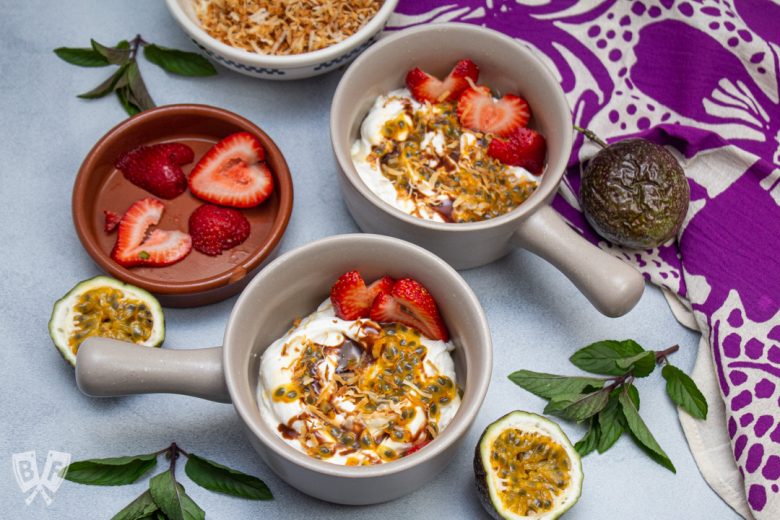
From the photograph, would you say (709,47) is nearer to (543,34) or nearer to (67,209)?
(543,34)

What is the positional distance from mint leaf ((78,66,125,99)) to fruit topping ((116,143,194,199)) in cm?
22

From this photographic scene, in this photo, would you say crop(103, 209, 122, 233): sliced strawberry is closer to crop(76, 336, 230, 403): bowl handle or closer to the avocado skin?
crop(76, 336, 230, 403): bowl handle

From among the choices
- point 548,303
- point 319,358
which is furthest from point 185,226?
point 548,303

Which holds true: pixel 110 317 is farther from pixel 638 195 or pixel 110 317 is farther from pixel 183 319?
pixel 638 195

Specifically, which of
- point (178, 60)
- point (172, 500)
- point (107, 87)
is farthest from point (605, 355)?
point (107, 87)

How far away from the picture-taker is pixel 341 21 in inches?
101

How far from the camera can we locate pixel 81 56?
2633 millimetres

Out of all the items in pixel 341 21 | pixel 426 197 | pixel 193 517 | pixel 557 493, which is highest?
pixel 341 21

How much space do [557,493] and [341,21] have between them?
1.26m

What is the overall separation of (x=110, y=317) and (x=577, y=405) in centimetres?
106

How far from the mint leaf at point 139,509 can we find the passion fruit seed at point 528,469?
725mm

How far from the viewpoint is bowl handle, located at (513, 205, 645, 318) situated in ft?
6.91

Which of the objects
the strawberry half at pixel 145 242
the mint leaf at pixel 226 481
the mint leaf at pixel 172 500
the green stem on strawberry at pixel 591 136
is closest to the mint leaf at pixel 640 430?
the green stem on strawberry at pixel 591 136

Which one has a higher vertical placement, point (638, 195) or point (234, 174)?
point (638, 195)
